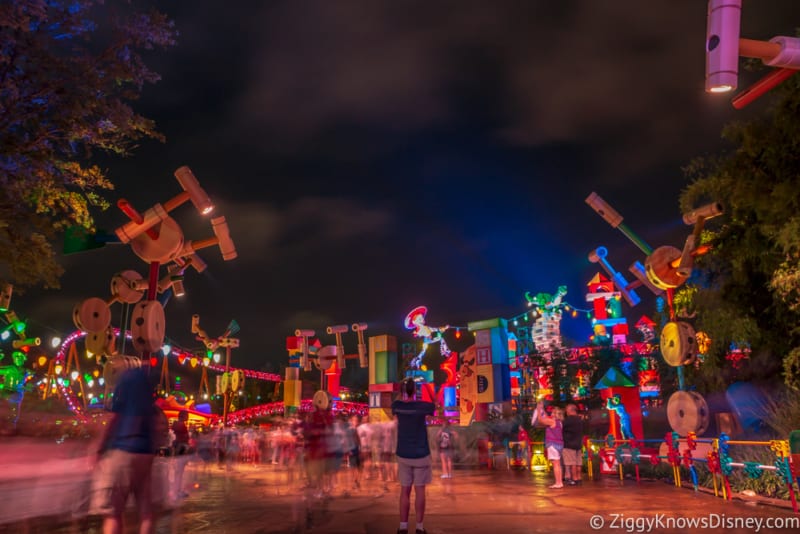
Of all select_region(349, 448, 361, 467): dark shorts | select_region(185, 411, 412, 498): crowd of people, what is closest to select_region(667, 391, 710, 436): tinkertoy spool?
select_region(185, 411, 412, 498): crowd of people

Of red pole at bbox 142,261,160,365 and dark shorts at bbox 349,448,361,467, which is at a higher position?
red pole at bbox 142,261,160,365

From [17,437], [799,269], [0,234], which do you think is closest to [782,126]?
[799,269]

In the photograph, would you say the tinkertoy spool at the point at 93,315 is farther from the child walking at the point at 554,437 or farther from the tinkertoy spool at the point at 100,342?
the child walking at the point at 554,437

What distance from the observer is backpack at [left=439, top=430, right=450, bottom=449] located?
15219mm

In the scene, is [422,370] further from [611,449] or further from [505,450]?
[611,449]

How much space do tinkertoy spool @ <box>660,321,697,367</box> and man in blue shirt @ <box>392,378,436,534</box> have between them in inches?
255

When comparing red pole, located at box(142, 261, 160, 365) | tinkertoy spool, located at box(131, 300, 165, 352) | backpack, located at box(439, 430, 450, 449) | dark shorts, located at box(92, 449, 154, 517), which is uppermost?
red pole, located at box(142, 261, 160, 365)

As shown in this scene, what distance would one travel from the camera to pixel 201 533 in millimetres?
7309

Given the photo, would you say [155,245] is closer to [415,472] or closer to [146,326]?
[146,326]

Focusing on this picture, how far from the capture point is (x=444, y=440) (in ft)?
50.0

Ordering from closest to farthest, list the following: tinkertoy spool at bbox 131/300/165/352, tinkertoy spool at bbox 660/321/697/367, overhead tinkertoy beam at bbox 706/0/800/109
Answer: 1. overhead tinkertoy beam at bbox 706/0/800/109
2. tinkertoy spool at bbox 131/300/165/352
3. tinkertoy spool at bbox 660/321/697/367

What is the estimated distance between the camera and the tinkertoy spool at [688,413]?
10.9 meters

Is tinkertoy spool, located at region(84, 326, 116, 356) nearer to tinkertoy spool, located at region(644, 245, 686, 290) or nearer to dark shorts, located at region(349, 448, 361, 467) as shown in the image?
dark shorts, located at region(349, 448, 361, 467)

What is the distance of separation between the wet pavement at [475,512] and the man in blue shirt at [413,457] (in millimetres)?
685
